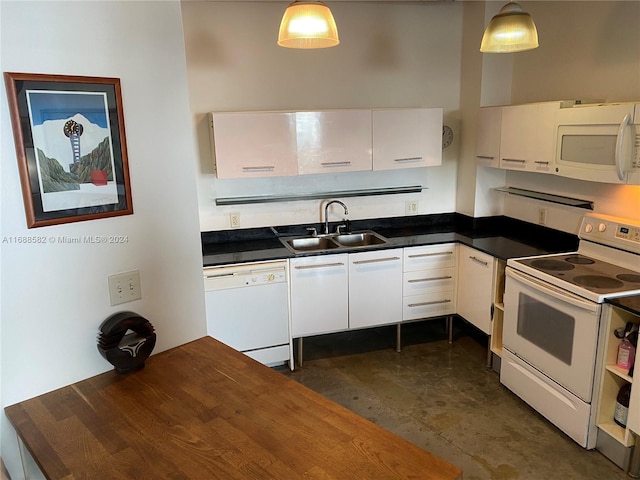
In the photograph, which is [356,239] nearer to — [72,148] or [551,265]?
[551,265]

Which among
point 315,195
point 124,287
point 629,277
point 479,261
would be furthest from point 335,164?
point 124,287

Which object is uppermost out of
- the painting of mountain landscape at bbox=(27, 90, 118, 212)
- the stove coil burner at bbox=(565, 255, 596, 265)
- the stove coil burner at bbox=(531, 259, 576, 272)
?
the painting of mountain landscape at bbox=(27, 90, 118, 212)

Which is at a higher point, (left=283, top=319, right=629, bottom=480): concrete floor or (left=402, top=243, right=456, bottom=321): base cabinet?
(left=402, top=243, right=456, bottom=321): base cabinet

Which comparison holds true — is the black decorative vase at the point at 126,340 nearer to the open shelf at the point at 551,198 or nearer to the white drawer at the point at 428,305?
the white drawer at the point at 428,305

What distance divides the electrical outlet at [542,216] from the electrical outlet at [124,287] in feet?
9.86

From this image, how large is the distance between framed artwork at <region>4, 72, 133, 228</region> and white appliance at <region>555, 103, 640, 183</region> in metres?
2.39

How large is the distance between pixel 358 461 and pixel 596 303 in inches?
65.9

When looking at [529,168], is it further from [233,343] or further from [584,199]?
[233,343]

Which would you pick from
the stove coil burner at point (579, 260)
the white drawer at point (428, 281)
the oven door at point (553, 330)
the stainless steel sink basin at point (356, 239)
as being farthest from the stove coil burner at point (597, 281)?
the stainless steel sink basin at point (356, 239)

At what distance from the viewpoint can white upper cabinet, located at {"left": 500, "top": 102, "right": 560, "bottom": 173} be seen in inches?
119

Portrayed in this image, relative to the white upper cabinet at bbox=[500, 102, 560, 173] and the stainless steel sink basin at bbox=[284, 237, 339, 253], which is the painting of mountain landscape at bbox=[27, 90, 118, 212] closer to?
the stainless steel sink basin at bbox=[284, 237, 339, 253]

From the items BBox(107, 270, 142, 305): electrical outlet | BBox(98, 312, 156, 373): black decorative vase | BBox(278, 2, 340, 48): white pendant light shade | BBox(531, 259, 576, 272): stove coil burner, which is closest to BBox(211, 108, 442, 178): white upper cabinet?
BBox(531, 259, 576, 272): stove coil burner

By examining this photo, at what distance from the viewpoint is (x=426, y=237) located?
3.77 meters

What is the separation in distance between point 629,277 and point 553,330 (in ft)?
1.62
